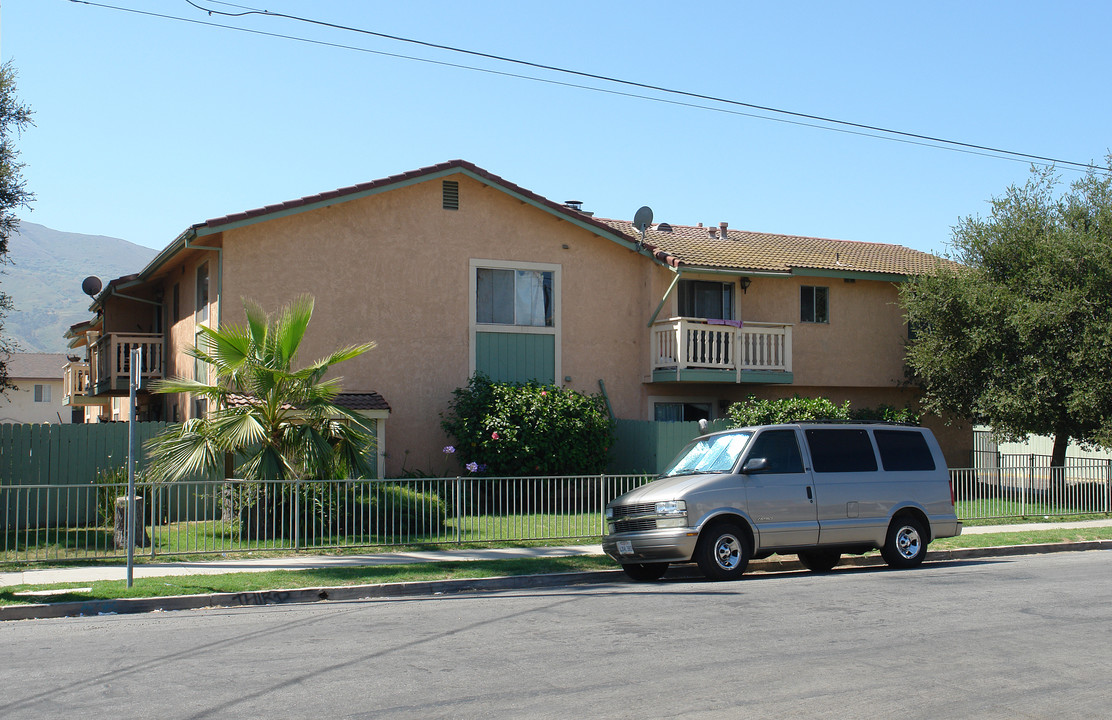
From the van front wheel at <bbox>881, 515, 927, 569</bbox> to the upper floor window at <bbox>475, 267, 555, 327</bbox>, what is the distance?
37.3 ft

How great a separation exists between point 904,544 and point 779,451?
2251 millimetres

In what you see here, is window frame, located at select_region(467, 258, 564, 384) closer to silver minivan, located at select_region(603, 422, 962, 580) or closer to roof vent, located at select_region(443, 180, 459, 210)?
roof vent, located at select_region(443, 180, 459, 210)

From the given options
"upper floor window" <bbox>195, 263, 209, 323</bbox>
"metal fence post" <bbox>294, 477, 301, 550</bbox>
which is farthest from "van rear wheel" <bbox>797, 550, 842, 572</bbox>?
"upper floor window" <bbox>195, 263, 209, 323</bbox>

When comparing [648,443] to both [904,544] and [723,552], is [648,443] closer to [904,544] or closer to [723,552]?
[904,544]

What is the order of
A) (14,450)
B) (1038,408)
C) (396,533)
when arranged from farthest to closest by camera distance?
1. (1038,408)
2. (14,450)
3. (396,533)

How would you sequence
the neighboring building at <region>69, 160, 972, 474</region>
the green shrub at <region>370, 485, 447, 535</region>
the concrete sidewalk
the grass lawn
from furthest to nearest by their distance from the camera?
the neighboring building at <region>69, 160, 972, 474</region> < the green shrub at <region>370, 485, 447, 535</region> < the concrete sidewalk < the grass lawn

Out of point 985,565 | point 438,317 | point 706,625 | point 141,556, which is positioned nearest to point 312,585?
point 141,556

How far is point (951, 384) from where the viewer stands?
24.0 metres

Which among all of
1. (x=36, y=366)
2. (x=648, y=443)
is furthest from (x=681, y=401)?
(x=36, y=366)

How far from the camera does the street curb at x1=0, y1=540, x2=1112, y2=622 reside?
1080 centimetres

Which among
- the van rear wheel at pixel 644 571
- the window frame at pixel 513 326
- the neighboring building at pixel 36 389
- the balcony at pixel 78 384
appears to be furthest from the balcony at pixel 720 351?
the neighboring building at pixel 36 389

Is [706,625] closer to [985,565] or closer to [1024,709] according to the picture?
[1024,709]

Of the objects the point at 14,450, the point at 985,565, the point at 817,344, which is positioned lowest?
the point at 985,565

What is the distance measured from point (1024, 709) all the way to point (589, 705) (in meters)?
2.71
